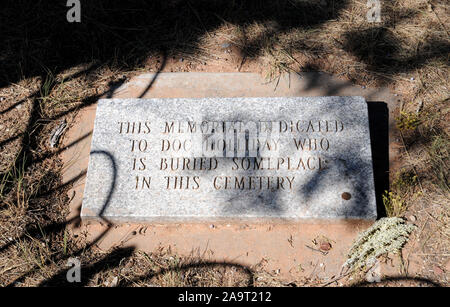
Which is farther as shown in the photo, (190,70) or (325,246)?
(190,70)

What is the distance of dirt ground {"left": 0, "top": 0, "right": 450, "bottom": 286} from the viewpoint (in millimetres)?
3291

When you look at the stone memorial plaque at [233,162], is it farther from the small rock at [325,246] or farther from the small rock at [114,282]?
the small rock at [114,282]

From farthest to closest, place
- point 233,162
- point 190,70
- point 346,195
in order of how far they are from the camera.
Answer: point 190,70, point 233,162, point 346,195

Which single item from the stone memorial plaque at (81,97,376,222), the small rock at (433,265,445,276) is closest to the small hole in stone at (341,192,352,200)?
the stone memorial plaque at (81,97,376,222)

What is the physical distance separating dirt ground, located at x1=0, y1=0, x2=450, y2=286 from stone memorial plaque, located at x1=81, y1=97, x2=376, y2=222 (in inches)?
15.1

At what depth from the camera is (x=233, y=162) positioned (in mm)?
3488

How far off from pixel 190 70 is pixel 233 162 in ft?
4.95

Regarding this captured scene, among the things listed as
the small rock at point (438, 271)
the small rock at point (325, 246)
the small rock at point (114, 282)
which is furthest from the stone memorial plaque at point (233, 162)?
the small rock at point (438, 271)

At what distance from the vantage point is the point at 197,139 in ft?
11.8

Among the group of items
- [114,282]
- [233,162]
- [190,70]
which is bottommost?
[114,282]

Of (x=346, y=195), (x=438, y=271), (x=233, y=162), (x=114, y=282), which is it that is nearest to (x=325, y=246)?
(x=346, y=195)

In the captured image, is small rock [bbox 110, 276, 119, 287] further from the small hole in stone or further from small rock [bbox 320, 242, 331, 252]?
the small hole in stone

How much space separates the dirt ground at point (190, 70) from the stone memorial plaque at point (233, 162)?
38 centimetres

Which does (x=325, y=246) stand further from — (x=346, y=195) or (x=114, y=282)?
(x=114, y=282)
